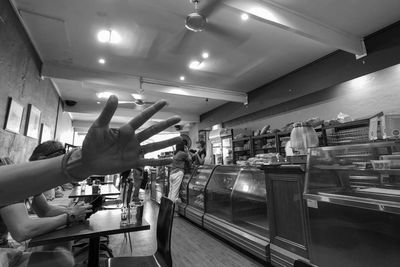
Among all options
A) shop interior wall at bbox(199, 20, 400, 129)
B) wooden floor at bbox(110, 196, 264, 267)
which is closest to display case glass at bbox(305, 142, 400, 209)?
wooden floor at bbox(110, 196, 264, 267)

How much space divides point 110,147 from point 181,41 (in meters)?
3.93

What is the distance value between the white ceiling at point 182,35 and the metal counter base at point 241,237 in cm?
318

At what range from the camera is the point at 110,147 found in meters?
0.76

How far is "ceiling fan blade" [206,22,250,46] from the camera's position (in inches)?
149

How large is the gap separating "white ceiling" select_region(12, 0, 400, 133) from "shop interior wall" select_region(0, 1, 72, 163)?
26 cm

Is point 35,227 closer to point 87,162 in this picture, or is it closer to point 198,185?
point 87,162

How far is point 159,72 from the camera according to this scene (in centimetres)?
558

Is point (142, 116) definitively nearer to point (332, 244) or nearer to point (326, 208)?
point (326, 208)

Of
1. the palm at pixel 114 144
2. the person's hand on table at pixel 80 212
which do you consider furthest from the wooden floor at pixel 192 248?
the palm at pixel 114 144

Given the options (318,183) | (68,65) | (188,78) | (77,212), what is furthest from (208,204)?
Result: (68,65)

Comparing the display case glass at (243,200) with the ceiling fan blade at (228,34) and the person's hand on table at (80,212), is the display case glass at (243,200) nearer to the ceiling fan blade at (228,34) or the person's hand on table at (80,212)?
the person's hand on table at (80,212)

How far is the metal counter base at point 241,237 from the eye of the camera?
2.73m

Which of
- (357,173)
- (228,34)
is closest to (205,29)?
(228,34)

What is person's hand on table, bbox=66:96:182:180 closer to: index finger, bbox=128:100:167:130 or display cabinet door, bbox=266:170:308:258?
index finger, bbox=128:100:167:130
